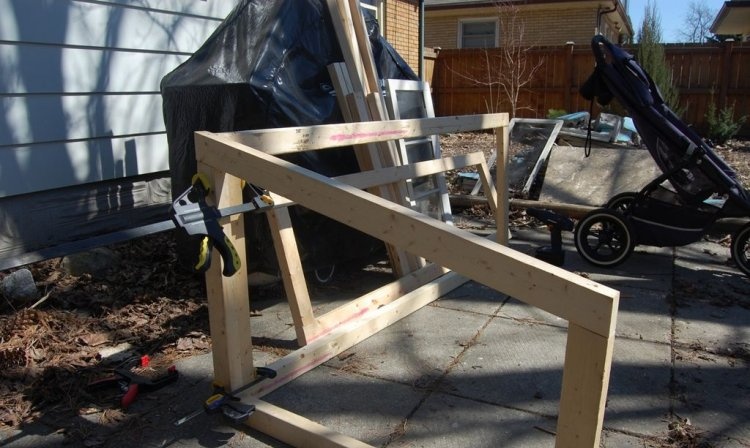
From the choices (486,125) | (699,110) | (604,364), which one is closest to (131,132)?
(486,125)

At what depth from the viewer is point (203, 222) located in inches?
96.4

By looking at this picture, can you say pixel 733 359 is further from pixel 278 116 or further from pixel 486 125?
pixel 278 116

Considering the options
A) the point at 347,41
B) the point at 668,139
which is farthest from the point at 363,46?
the point at 668,139

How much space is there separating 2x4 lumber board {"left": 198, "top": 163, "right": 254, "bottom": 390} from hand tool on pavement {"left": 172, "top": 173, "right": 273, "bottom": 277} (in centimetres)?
7

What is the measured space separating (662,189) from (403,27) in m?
8.83

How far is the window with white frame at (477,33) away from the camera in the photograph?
67.6 ft

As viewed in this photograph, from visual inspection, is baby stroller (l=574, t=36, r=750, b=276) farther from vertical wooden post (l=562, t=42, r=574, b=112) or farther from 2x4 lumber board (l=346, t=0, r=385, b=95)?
vertical wooden post (l=562, t=42, r=574, b=112)

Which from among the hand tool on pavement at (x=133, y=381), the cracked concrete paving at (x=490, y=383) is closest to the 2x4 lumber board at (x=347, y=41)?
the cracked concrete paving at (x=490, y=383)

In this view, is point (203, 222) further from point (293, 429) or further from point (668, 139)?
point (668, 139)

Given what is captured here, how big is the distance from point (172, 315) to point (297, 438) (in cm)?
175

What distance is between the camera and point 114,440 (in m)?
2.68

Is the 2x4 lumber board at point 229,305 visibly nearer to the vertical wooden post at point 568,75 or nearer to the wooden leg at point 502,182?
the wooden leg at point 502,182

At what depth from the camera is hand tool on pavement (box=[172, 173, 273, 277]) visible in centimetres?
240

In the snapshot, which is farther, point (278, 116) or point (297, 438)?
point (278, 116)
